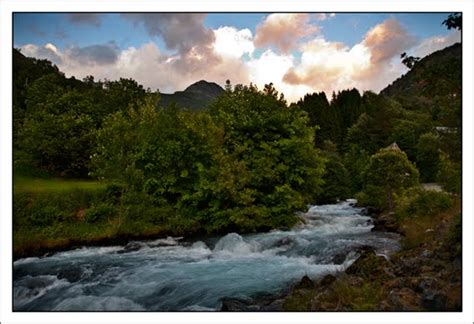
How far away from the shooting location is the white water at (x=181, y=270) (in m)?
8.05

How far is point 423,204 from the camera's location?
44.5 feet

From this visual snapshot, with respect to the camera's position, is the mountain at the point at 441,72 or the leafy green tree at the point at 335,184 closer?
the mountain at the point at 441,72

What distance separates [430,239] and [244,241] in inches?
208

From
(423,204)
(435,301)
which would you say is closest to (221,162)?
(423,204)

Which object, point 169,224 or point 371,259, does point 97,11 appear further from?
point 169,224

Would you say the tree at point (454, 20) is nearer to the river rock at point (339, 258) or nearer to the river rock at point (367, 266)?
the river rock at point (367, 266)

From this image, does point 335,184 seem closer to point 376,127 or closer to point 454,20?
point 376,127

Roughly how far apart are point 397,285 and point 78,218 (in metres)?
10.0

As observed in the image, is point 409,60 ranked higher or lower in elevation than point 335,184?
higher

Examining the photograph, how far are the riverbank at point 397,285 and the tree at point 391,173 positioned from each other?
8.34 m

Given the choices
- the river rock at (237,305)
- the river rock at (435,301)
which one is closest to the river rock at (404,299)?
the river rock at (435,301)

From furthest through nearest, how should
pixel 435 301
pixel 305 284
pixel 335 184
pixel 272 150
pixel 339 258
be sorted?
pixel 335 184, pixel 272 150, pixel 339 258, pixel 305 284, pixel 435 301

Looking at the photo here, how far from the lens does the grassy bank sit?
40.9ft
